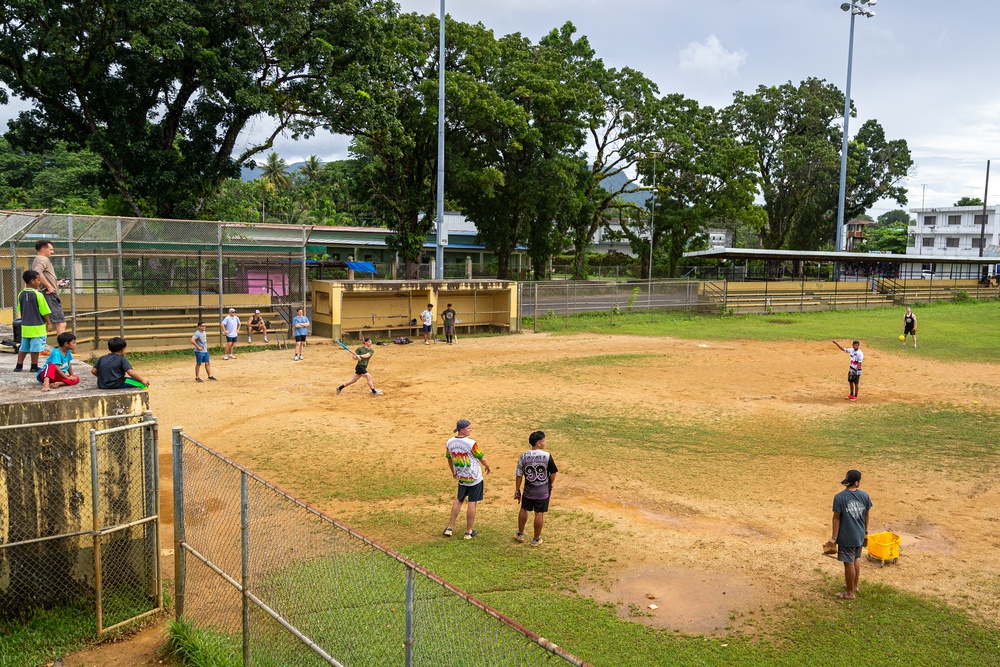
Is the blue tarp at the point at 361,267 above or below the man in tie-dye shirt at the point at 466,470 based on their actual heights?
above

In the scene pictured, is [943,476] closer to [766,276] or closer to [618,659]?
[618,659]

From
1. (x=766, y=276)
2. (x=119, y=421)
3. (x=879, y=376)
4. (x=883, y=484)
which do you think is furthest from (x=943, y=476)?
(x=766, y=276)

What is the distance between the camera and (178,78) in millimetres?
27922

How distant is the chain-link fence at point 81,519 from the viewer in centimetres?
669

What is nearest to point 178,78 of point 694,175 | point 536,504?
point 536,504

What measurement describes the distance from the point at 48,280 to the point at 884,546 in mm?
12046

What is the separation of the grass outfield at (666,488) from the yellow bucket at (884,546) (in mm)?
186

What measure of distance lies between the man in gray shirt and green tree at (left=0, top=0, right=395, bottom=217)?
16.9 meters

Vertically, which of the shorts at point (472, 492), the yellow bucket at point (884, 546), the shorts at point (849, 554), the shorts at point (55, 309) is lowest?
the yellow bucket at point (884, 546)

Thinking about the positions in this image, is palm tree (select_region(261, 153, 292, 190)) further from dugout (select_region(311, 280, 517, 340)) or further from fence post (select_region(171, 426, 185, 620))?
fence post (select_region(171, 426, 185, 620))

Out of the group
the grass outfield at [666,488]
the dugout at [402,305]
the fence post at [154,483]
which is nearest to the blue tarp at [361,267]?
the dugout at [402,305]

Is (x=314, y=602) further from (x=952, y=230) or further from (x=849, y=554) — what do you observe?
(x=952, y=230)

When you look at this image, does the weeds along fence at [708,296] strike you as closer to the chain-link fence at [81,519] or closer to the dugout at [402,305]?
the dugout at [402,305]

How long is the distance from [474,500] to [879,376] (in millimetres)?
16957
